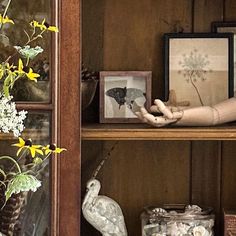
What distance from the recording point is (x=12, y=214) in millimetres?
1475

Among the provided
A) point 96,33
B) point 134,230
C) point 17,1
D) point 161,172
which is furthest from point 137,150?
point 17,1

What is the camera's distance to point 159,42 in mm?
1795

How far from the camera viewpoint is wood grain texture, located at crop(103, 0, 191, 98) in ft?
5.88

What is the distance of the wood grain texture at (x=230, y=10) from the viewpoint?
1789mm

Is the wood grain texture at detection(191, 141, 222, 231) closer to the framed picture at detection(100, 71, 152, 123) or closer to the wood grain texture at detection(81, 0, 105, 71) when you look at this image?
the framed picture at detection(100, 71, 152, 123)

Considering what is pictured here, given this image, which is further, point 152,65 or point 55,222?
point 152,65

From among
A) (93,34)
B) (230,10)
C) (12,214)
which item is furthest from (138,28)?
(12,214)

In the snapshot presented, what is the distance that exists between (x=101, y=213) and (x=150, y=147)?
0.28 metres

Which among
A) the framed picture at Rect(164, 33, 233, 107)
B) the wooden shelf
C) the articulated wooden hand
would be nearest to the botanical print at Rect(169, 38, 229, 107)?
the framed picture at Rect(164, 33, 233, 107)

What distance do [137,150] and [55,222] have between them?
1.33ft

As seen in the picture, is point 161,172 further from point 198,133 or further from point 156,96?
point 198,133

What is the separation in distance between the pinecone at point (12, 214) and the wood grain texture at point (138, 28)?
470mm

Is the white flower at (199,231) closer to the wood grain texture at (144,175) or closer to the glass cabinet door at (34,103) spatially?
Answer: the wood grain texture at (144,175)

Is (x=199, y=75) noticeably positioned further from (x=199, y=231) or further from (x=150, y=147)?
(x=199, y=231)
